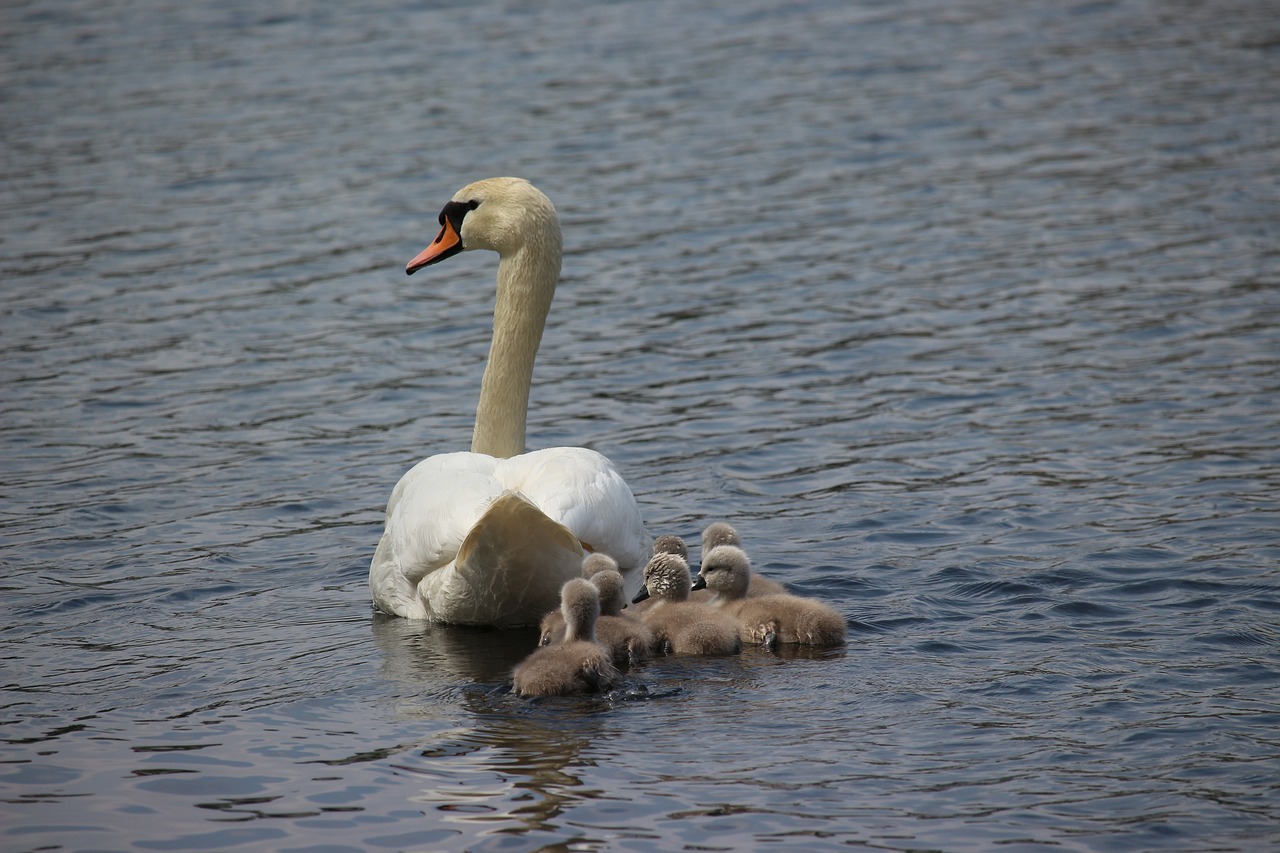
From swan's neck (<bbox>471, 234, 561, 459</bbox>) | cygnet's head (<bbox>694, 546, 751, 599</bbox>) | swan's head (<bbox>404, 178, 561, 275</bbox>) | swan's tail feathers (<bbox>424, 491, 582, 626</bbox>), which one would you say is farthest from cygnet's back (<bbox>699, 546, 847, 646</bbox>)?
swan's head (<bbox>404, 178, 561, 275</bbox>)

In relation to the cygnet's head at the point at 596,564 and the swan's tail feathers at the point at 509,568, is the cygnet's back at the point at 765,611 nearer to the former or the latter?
the cygnet's head at the point at 596,564

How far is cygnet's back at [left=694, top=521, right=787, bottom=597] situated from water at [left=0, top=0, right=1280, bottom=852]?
39 centimetres

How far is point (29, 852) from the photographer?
18.1 ft

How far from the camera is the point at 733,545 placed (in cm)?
779

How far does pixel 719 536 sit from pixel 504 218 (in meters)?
2.14

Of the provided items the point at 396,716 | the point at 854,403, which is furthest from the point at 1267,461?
the point at 396,716

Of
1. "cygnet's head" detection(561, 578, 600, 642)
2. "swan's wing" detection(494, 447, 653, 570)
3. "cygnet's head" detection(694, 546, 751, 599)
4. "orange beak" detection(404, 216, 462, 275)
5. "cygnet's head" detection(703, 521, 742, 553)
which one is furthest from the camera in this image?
"orange beak" detection(404, 216, 462, 275)

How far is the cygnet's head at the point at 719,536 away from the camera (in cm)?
789

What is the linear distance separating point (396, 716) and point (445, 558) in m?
0.90

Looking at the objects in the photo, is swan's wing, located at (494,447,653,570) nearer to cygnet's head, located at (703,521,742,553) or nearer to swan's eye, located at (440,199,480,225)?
cygnet's head, located at (703,521,742,553)

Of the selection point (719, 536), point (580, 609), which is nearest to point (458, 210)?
point (719, 536)

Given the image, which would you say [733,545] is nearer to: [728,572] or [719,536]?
[719,536]

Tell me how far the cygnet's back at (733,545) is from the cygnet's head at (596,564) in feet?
2.04

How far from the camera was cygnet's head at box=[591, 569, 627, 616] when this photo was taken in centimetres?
716
